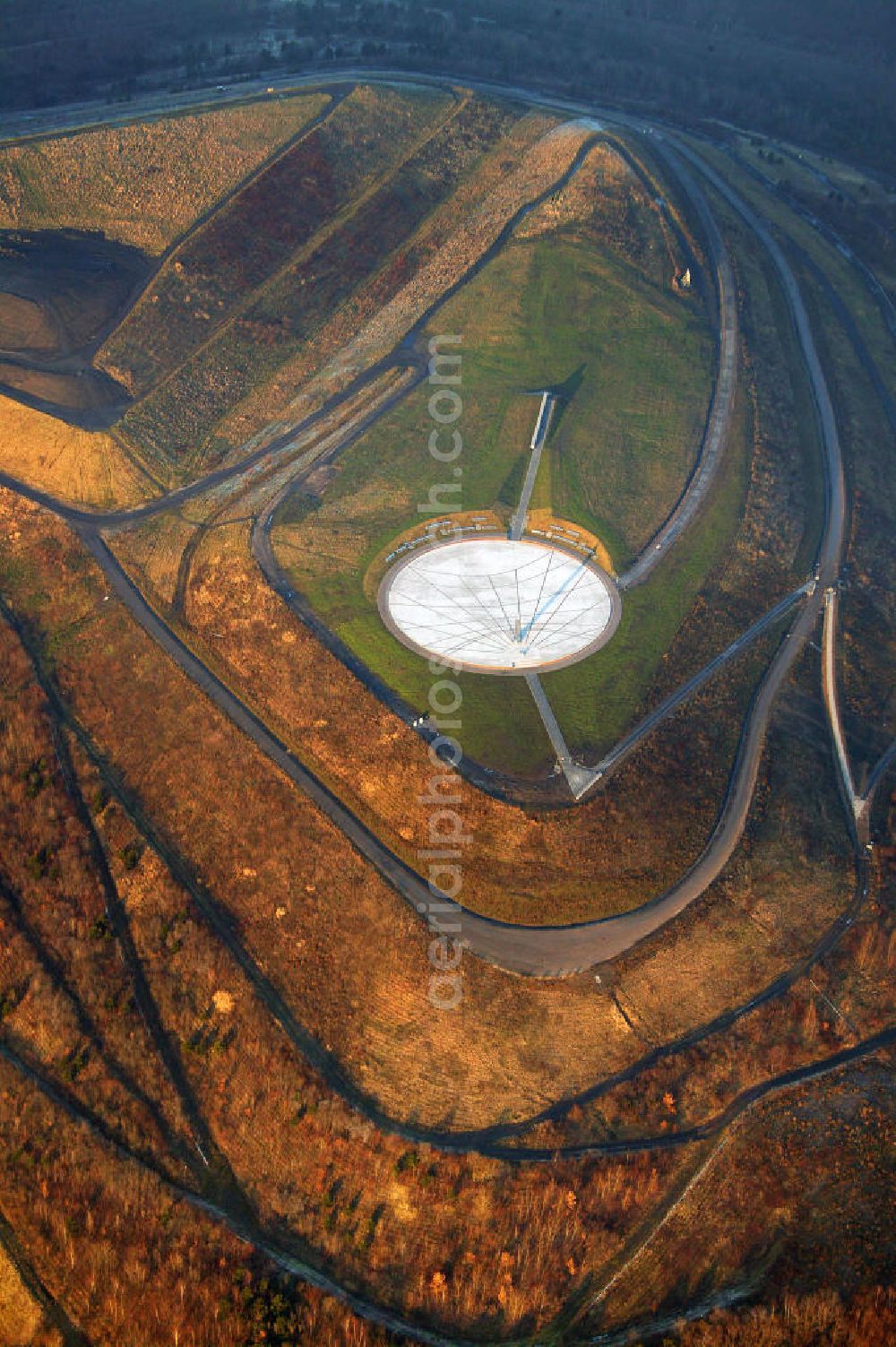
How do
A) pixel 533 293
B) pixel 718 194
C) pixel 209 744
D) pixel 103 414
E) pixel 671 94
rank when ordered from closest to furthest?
1. pixel 209 744
2. pixel 103 414
3. pixel 533 293
4. pixel 718 194
5. pixel 671 94

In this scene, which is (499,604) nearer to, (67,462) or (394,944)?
(394,944)

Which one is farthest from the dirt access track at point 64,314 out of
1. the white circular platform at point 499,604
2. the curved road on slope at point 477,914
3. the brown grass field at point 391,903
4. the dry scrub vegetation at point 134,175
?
the white circular platform at point 499,604

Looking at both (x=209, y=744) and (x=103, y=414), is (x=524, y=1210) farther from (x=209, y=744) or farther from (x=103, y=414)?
(x=103, y=414)

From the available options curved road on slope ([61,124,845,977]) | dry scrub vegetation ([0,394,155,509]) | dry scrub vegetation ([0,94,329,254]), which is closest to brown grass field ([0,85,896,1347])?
dry scrub vegetation ([0,394,155,509])

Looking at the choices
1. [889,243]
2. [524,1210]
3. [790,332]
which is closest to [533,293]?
[790,332]

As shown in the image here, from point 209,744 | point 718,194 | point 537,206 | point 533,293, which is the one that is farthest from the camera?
point 718,194

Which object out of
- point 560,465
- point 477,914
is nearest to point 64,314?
point 560,465
